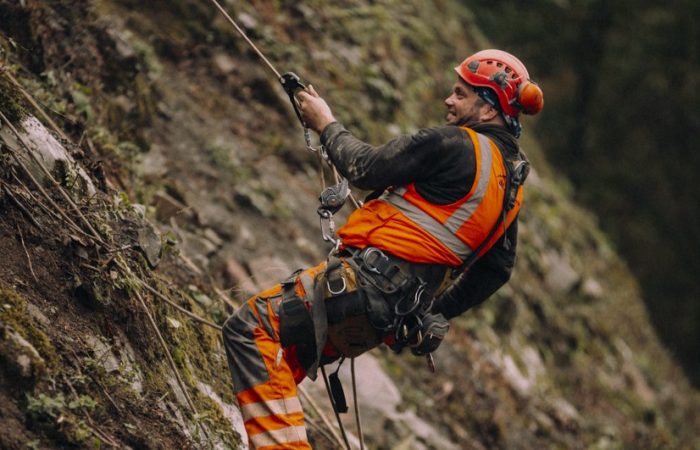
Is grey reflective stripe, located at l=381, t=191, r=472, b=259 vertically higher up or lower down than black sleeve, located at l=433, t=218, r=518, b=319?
higher up

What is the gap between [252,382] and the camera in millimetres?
4953

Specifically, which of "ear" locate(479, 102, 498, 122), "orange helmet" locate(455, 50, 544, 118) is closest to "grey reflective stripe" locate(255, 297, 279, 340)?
"ear" locate(479, 102, 498, 122)

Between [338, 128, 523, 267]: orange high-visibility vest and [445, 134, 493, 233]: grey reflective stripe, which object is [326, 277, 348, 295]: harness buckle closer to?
[338, 128, 523, 267]: orange high-visibility vest

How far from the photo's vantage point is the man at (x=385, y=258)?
16.4 ft

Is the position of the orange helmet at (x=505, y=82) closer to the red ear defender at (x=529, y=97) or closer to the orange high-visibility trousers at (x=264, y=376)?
the red ear defender at (x=529, y=97)

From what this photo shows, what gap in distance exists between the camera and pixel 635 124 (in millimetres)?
23328

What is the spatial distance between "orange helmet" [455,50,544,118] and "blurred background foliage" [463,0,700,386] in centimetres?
1596

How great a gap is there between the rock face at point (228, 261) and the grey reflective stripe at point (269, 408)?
0.52m

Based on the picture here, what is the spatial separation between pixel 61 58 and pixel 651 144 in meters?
18.4

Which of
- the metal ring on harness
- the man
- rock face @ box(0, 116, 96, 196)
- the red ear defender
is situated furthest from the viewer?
rock face @ box(0, 116, 96, 196)

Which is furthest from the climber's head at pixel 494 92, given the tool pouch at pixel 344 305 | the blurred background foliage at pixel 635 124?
the blurred background foliage at pixel 635 124

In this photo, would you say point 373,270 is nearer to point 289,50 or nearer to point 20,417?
point 20,417

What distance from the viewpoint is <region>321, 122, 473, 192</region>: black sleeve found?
503 cm

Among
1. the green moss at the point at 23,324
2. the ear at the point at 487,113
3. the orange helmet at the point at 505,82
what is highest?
the green moss at the point at 23,324
